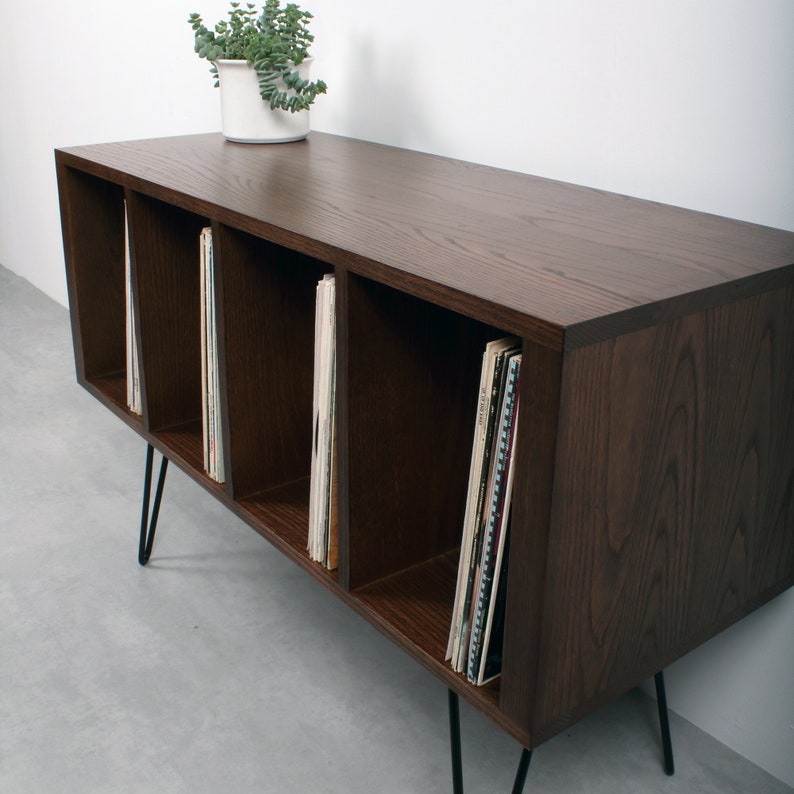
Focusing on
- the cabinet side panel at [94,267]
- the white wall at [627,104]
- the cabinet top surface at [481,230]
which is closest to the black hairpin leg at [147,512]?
the cabinet side panel at [94,267]

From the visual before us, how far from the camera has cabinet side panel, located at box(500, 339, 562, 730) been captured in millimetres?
742

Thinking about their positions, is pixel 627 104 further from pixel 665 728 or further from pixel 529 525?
pixel 665 728

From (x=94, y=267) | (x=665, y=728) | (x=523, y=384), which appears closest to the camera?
(x=523, y=384)

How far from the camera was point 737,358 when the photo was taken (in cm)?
89

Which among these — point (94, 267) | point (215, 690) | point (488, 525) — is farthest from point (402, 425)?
point (94, 267)

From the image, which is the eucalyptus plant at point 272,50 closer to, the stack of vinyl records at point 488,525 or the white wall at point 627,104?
the white wall at point 627,104

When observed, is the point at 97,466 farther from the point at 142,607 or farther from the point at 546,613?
the point at 546,613

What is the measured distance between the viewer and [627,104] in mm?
1198

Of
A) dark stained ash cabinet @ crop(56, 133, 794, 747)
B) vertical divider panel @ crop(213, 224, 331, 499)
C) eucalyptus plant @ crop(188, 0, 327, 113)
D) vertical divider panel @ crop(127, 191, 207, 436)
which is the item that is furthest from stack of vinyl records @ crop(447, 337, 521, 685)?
eucalyptus plant @ crop(188, 0, 327, 113)

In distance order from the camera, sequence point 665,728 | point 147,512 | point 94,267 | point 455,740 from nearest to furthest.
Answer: point 455,740 < point 665,728 < point 94,267 < point 147,512

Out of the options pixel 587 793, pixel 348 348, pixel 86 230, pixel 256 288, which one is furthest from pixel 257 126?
pixel 587 793

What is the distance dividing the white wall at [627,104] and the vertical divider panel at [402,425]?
327 millimetres

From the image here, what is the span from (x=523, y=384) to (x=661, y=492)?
212 millimetres

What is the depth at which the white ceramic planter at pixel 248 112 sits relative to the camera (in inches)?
59.8
